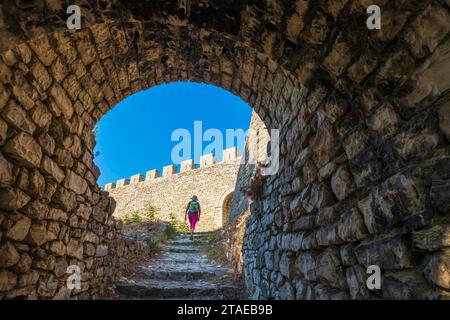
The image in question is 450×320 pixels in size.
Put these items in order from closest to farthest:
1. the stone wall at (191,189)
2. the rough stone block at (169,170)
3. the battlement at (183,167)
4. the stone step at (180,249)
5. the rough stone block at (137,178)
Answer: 1. the stone step at (180,249)
2. the stone wall at (191,189)
3. the battlement at (183,167)
4. the rough stone block at (169,170)
5. the rough stone block at (137,178)

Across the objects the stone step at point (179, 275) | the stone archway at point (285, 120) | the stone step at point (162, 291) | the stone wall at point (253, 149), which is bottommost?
the stone step at point (162, 291)

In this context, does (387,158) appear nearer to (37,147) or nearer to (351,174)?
(351,174)

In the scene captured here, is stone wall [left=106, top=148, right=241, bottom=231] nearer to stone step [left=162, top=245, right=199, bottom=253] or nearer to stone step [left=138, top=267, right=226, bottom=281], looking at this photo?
stone step [left=162, top=245, right=199, bottom=253]

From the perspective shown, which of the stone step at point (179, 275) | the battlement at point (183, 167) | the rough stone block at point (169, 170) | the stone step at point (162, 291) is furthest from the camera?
the rough stone block at point (169, 170)

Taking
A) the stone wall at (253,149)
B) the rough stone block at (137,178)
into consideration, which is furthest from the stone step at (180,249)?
the rough stone block at (137,178)

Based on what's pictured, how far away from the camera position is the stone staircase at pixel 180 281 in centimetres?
493

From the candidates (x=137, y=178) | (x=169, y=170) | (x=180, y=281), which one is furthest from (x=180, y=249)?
(x=137, y=178)

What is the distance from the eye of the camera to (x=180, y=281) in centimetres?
593

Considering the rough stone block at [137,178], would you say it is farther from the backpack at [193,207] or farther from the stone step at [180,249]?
the stone step at [180,249]

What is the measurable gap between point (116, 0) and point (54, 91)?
133cm

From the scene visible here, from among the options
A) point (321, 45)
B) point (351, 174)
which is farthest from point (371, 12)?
point (351, 174)

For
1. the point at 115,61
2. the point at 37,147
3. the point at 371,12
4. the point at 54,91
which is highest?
the point at 115,61

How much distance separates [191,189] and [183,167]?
187cm
